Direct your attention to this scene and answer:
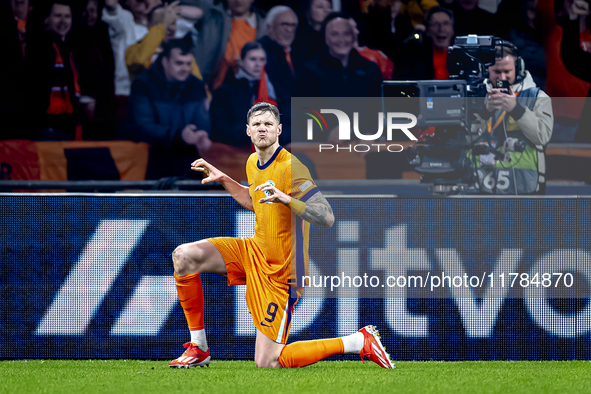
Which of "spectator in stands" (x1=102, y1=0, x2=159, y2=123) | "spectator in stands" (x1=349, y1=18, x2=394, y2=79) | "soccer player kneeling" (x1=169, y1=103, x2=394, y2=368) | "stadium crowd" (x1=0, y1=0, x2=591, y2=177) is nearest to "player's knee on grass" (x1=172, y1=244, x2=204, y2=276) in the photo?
"soccer player kneeling" (x1=169, y1=103, x2=394, y2=368)

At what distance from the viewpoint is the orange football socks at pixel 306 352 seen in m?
4.21

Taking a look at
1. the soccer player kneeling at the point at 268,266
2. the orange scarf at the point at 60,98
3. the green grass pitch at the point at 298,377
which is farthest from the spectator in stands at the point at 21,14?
the soccer player kneeling at the point at 268,266

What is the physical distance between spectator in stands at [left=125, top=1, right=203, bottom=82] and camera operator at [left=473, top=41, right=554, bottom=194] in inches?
126

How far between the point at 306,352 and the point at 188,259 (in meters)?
0.89

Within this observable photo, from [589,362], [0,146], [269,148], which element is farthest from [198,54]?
[589,362]

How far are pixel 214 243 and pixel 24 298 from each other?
55.1 inches

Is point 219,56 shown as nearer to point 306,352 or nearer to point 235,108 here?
point 235,108

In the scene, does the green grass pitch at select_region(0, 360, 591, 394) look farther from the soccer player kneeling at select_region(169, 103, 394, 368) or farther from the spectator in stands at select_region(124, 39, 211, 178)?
the spectator in stands at select_region(124, 39, 211, 178)

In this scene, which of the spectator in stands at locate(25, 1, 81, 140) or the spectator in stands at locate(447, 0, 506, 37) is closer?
the spectator in stands at locate(447, 0, 506, 37)

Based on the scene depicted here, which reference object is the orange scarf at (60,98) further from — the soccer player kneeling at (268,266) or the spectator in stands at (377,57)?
the soccer player kneeling at (268,266)

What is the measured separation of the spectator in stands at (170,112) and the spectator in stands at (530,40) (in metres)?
3.38

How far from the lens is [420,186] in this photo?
235 inches

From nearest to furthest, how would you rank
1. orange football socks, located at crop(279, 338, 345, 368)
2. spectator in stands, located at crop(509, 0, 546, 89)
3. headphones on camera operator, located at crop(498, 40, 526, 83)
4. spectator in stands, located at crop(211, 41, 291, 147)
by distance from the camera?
orange football socks, located at crop(279, 338, 345, 368) → headphones on camera operator, located at crop(498, 40, 526, 83) → spectator in stands, located at crop(509, 0, 546, 89) → spectator in stands, located at crop(211, 41, 291, 147)

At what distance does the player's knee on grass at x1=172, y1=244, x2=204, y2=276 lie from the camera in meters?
4.29
